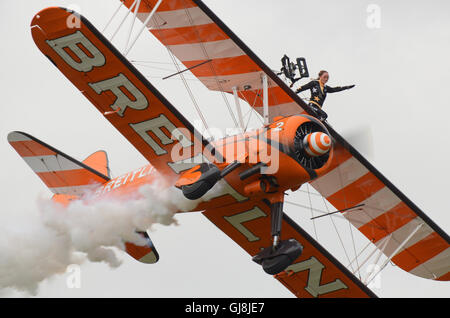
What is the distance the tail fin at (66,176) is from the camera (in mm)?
13637

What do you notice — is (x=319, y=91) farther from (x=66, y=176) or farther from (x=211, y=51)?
(x=66, y=176)

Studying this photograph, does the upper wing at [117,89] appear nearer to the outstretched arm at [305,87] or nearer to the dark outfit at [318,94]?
the dark outfit at [318,94]

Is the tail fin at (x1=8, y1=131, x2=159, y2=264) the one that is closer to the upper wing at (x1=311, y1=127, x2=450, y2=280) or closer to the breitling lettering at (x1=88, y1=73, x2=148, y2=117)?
the breitling lettering at (x1=88, y1=73, x2=148, y2=117)

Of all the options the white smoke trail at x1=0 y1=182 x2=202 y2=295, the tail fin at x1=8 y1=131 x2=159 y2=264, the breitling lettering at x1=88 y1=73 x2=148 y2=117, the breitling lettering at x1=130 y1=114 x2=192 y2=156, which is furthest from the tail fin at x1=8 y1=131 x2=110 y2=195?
the breitling lettering at x1=88 y1=73 x2=148 y2=117

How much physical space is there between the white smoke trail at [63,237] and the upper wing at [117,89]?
832 millimetres

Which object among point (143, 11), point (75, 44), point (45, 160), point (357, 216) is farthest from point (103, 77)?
point (357, 216)

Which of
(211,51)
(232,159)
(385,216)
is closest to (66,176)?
(211,51)

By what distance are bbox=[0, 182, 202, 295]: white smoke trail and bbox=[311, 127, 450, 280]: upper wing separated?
2741mm

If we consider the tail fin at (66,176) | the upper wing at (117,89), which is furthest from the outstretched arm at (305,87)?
the tail fin at (66,176)

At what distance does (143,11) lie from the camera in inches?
512

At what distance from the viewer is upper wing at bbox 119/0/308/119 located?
12.3m

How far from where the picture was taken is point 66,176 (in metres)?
14.1

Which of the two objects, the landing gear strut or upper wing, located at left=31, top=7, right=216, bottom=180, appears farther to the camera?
the landing gear strut

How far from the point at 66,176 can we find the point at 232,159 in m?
3.70
